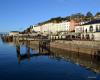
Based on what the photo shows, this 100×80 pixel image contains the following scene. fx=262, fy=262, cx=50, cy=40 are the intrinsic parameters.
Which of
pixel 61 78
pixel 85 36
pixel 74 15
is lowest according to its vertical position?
pixel 61 78

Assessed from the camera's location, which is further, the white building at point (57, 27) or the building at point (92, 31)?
the white building at point (57, 27)

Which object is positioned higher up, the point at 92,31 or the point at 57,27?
the point at 57,27

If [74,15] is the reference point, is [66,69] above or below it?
below

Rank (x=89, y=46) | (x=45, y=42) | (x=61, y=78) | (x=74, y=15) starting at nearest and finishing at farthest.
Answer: (x=61, y=78)
(x=89, y=46)
(x=45, y=42)
(x=74, y=15)

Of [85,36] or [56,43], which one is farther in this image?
[56,43]

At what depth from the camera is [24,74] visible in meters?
30.4

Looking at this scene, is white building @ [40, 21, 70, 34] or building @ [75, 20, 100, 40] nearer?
building @ [75, 20, 100, 40]

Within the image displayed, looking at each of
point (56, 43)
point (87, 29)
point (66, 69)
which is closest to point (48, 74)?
point (66, 69)

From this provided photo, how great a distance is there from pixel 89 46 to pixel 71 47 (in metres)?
10.1

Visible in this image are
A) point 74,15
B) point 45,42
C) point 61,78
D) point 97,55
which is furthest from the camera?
point 74,15

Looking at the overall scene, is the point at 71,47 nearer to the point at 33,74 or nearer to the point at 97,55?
the point at 97,55

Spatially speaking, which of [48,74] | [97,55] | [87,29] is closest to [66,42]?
[87,29]

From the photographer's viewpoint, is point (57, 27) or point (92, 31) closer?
point (92, 31)

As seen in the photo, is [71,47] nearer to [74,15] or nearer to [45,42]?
[45,42]
